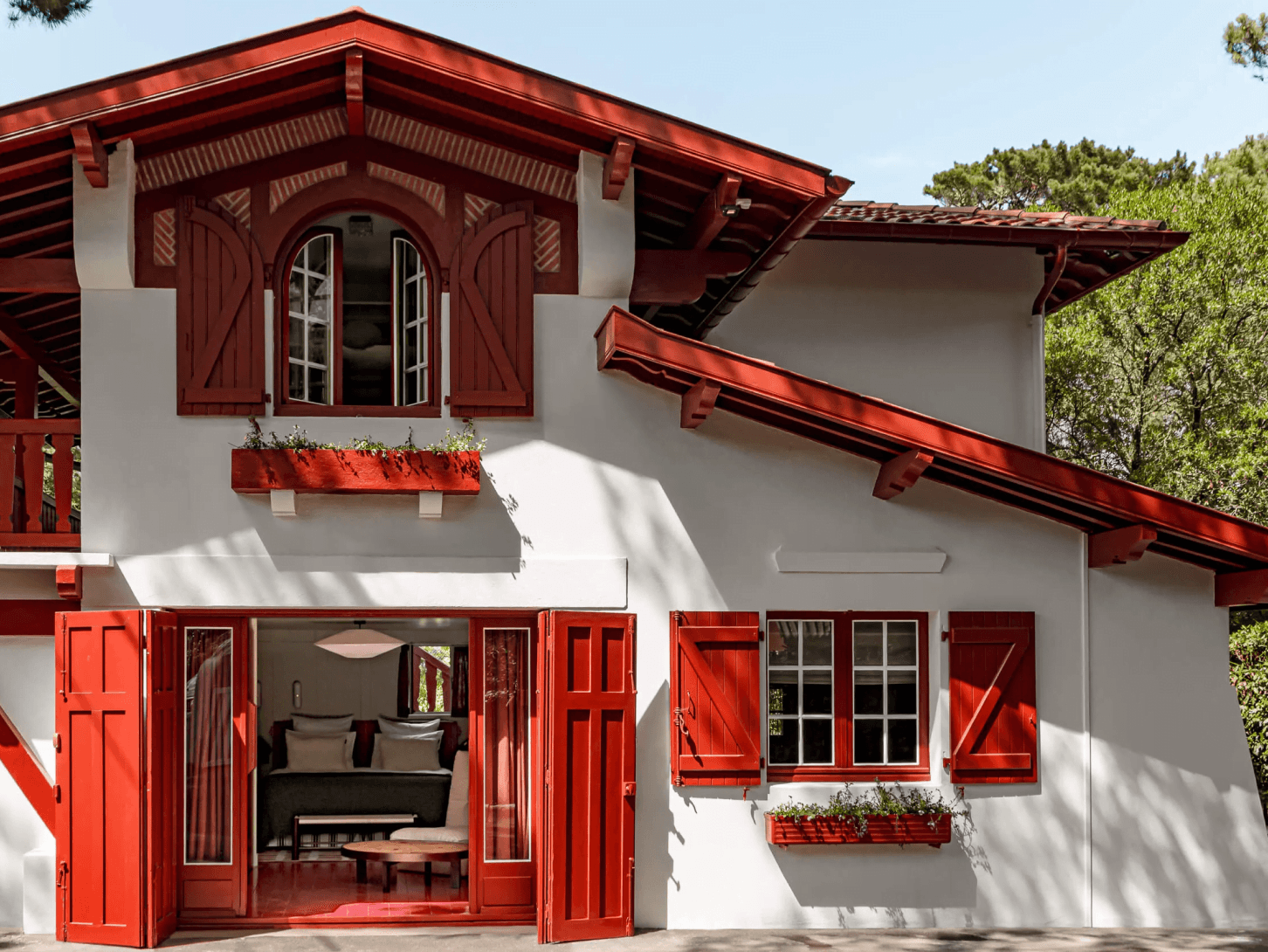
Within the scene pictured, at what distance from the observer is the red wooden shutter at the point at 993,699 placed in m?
8.81

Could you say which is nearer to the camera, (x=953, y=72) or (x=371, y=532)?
(x=371, y=532)

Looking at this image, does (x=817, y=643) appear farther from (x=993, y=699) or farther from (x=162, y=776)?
(x=162, y=776)

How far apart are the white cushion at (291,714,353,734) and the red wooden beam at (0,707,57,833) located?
19.4 ft

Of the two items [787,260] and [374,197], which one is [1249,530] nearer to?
[787,260]

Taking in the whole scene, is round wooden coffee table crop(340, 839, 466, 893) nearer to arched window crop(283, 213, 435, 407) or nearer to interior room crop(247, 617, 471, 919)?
interior room crop(247, 617, 471, 919)

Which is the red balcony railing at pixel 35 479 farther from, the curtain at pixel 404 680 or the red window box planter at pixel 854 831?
the curtain at pixel 404 680

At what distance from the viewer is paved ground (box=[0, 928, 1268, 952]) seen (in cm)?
819

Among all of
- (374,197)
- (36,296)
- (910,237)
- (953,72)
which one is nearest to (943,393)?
(910,237)

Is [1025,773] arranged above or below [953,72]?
below

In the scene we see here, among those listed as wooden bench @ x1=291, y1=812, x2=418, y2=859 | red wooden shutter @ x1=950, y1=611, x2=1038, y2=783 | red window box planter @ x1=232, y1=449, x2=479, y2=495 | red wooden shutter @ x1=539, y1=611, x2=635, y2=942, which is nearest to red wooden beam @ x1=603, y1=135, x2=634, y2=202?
red window box planter @ x1=232, y1=449, x2=479, y2=495

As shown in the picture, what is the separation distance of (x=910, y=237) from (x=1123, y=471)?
7.76 m

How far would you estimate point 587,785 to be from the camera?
8359 mm

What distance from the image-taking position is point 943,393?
419 inches

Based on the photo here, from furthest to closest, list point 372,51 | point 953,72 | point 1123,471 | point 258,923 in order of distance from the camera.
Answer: point 953,72 < point 1123,471 < point 258,923 < point 372,51
